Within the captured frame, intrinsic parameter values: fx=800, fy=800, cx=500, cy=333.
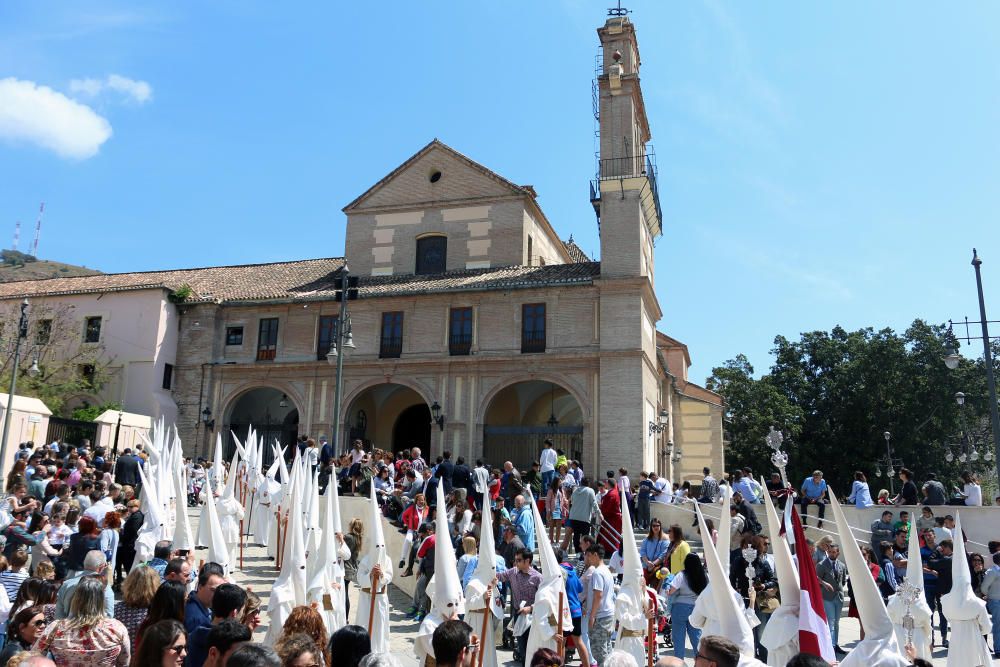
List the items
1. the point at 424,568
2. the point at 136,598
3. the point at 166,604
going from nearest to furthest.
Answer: the point at 166,604 < the point at 136,598 < the point at 424,568

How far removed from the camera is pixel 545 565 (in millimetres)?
8477

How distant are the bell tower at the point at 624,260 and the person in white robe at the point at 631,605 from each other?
1699 cm

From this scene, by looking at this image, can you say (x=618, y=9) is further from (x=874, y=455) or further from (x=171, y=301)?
(x=874, y=455)

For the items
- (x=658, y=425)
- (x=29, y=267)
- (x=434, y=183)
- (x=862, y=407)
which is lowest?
(x=658, y=425)

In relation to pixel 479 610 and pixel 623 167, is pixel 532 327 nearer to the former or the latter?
pixel 623 167

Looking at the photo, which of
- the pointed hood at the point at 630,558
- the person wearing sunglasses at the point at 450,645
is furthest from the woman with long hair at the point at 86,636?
the pointed hood at the point at 630,558

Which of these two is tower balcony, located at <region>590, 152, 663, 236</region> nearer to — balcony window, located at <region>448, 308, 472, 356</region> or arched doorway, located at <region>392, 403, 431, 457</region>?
balcony window, located at <region>448, 308, 472, 356</region>

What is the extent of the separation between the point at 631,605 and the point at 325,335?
941 inches

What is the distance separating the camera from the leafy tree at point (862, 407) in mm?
42844

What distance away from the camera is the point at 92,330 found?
109ft

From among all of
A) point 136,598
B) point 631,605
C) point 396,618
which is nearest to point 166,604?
point 136,598

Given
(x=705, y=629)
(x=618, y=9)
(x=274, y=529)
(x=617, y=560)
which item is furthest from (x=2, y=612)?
(x=618, y=9)

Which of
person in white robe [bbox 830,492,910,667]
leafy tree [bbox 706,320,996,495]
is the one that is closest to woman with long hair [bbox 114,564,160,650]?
person in white robe [bbox 830,492,910,667]

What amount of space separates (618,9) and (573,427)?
1651cm
